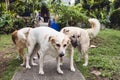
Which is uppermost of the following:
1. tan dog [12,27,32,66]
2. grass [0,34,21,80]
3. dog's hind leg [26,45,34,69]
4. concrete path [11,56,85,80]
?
tan dog [12,27,32,66]

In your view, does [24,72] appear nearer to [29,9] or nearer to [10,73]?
[10,73]

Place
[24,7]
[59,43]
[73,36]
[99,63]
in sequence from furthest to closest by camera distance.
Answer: [24,7], [99,63], [73,36], [59,43]

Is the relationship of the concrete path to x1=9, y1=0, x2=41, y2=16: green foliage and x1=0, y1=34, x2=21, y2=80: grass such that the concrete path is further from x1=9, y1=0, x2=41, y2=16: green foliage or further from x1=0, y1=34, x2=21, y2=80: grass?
x1=9, y1=0, x2=41, y2=16: green foliage

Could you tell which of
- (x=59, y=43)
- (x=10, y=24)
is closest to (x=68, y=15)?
(x=10, y=24)

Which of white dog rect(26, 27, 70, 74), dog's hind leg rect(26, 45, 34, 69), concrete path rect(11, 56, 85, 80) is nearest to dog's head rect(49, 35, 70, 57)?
white dog rect(26, 27, 70, 74)

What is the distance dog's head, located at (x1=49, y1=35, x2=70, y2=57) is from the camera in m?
6.35

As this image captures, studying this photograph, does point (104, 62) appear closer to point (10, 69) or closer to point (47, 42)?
point (47, 42)

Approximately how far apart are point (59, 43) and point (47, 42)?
46cm

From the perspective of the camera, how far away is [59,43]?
251 inches

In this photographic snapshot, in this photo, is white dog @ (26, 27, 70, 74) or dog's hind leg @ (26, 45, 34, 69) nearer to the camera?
white dog @ (26, 27, 70, 74)

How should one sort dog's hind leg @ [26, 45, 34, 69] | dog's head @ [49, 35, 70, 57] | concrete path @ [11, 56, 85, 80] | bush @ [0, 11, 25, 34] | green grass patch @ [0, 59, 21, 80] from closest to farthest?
dog's head @ [49, 35, 70, 57] < concrete path @ [11, 56, 85, 80] < green grass patch @ [0, 59, 21, 80] < dog's hind leg @ [26, 45, 34, 69] < bush @ [0, 11, 25, 34]

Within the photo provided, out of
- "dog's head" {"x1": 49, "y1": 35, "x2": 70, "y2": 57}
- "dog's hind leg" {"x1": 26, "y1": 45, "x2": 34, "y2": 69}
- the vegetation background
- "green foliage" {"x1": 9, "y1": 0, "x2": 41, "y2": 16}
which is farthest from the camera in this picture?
"green foliage" {"x1": 9, "y1": 0, "x2": 41, "y2": 16}

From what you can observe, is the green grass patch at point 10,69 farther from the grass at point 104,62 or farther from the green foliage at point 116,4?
the green foliage at point 116,4

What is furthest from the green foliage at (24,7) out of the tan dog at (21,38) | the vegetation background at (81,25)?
the tan dog at (21,38)
